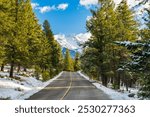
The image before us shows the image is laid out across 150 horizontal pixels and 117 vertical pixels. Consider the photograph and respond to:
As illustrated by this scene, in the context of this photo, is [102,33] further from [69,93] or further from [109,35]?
[69,93]

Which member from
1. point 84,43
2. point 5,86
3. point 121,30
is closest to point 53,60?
point 84,43

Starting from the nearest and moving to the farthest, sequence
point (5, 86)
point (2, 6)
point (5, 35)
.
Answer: point (2, 6) < point (5, 35) < point (5, 86)

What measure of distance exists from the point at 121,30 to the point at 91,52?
5981mm

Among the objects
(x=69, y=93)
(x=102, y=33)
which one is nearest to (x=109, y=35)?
(x=102, y=33)

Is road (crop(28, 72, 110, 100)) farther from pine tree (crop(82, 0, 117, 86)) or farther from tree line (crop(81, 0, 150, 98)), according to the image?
pine tree (crop(82, 0, 117, 86))

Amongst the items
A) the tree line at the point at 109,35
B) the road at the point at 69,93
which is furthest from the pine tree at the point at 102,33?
the road at the point at 69,93

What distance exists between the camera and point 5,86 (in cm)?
3130

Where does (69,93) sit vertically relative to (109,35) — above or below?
below

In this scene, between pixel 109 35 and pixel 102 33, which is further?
pixel 102 33

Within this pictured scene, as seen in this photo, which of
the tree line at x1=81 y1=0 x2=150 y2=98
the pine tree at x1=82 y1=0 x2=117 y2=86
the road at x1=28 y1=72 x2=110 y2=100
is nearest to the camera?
the road at x1=28 y1=72 x2=110 y2=100

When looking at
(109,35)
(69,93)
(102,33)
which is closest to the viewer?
(69,93)

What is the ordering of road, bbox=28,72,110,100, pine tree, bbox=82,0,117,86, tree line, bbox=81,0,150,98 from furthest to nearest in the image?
pine tree, bbox=82,0,117,86, tree line, bbox=81,0,150,98, road, bbox=28,72,110,100

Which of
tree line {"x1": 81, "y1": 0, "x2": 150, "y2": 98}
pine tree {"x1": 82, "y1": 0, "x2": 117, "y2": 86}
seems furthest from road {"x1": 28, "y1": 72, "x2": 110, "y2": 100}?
pine tree {"x1": 82, "y1": 0, "x2": 117, "y2": 86}

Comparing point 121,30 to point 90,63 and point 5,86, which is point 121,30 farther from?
point 5,86
